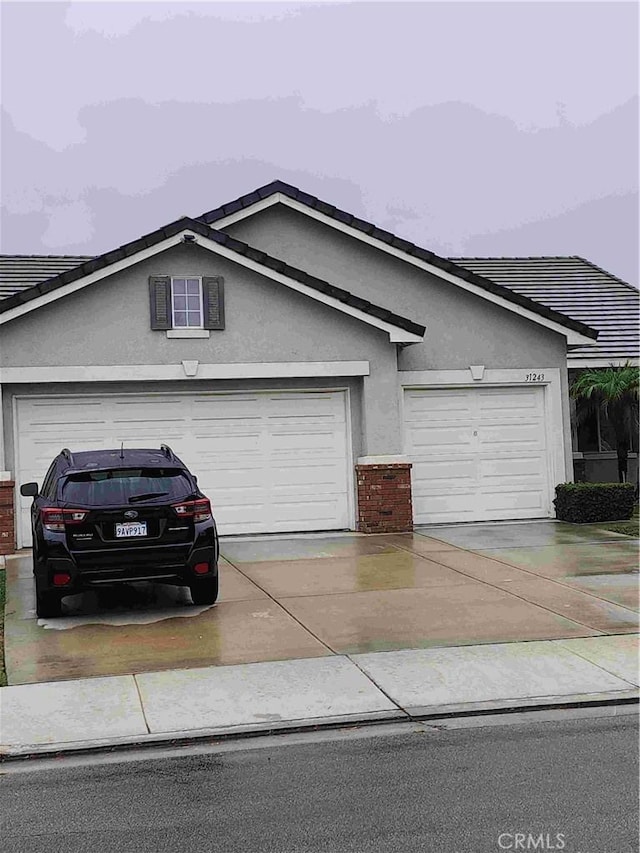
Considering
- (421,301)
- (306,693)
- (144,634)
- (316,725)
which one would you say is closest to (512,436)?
(421,301)

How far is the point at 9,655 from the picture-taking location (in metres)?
8.98

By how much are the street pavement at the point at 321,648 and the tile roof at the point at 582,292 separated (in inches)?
323

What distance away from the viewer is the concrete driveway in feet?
29.5

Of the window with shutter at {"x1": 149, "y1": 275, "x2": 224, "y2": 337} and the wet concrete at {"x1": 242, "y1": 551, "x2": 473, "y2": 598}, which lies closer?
the wet concrete at {"x1": 242, "y1": 551, "x2": 473, "y2": 598}

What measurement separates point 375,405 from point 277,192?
4663 millimetres

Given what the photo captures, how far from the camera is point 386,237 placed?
60.6 feet

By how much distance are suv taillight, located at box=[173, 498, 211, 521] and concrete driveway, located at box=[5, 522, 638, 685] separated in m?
1.03

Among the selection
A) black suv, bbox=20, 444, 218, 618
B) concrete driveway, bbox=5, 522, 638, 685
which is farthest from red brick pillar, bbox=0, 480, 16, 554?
black suv, bbox=20, 444, 218, 618

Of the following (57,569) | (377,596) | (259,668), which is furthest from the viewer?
(377,596)

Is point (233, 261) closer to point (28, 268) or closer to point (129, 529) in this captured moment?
point (129, 529)

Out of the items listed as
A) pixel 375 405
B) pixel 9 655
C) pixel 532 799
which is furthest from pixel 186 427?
pixel 532 799

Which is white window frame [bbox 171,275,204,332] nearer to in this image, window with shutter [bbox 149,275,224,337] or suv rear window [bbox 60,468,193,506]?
window with shutter [bbox 149,275,224,337]

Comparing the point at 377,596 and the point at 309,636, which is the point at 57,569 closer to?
the point at 309,636

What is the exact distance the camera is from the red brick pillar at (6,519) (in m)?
14.8
